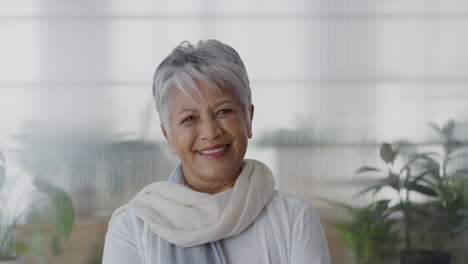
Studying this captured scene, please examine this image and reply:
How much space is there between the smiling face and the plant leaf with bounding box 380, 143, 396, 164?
212 cm

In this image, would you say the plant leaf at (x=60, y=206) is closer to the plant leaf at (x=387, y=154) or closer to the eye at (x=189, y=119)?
the plant leaf at (x=387, y=154)

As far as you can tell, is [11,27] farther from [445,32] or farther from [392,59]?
[445,32]

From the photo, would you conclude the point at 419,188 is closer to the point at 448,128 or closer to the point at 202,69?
the point at 448,128

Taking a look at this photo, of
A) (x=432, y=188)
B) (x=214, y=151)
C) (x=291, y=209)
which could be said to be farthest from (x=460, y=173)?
(x=214, y=151)

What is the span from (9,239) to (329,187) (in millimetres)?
1943

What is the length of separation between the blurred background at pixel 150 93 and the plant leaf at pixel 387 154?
0.10 ft

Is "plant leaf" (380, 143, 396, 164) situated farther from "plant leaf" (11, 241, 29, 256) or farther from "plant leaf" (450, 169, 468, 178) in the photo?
"plant leaf" (11, 241, 29, 256)

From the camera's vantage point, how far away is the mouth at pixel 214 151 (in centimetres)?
115

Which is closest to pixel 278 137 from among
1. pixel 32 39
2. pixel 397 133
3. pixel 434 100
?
pixel 397 133

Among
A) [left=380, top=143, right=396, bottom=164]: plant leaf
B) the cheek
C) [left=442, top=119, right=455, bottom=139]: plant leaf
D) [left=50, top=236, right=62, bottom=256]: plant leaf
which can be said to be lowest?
[left=50, top=236, right=62, bottom=256]: plant leaf

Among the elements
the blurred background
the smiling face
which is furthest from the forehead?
the blurred background

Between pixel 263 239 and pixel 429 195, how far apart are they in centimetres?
232

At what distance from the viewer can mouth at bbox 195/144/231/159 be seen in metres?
1.15

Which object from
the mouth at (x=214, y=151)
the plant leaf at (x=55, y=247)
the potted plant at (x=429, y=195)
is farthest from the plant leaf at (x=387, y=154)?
the mouth at (x=214, y=151)
